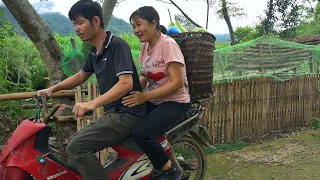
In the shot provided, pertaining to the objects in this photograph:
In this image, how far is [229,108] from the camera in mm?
6500

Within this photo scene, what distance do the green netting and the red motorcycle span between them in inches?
120

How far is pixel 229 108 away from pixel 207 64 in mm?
3136

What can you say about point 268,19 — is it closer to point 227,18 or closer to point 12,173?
point 227,18

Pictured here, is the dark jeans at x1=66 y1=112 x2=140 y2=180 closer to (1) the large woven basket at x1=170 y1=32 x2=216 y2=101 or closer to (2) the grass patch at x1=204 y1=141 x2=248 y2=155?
(1) the large woven basket at x1=170 y1=32 x2=216 y2=101

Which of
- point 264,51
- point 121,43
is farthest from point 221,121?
point 121,43

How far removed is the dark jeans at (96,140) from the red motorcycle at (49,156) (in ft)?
0.54

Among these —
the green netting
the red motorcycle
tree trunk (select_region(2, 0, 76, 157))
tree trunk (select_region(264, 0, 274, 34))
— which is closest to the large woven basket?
the red motorcycle

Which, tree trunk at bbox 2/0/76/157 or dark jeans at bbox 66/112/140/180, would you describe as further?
tree trunk at bbox 2/0/76/157

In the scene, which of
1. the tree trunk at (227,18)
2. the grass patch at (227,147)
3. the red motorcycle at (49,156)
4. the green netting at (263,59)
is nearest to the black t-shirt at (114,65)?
the red motorcycle at (49,156)

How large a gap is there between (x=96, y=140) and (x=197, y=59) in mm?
1243

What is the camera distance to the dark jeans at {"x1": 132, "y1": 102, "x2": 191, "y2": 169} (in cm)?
291

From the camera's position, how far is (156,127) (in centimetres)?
294

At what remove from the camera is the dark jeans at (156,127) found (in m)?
2.91

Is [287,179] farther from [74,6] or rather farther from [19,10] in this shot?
[19,10]
